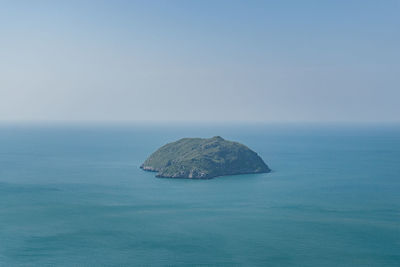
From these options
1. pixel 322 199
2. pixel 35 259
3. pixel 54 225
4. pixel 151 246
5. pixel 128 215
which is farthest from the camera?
pixel 322 199

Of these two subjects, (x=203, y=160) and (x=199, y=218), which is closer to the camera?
(x=199, y=218)

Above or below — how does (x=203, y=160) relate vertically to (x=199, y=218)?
above

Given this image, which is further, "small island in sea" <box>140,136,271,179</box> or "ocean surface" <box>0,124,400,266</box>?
"small island in sea" <box>140,136,271,179</box>

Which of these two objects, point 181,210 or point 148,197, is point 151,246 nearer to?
point 181,210

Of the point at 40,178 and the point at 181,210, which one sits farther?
the point at 40,178

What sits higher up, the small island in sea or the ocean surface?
the small island in sea

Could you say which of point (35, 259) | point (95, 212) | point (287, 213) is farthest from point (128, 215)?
point (287, 213)
